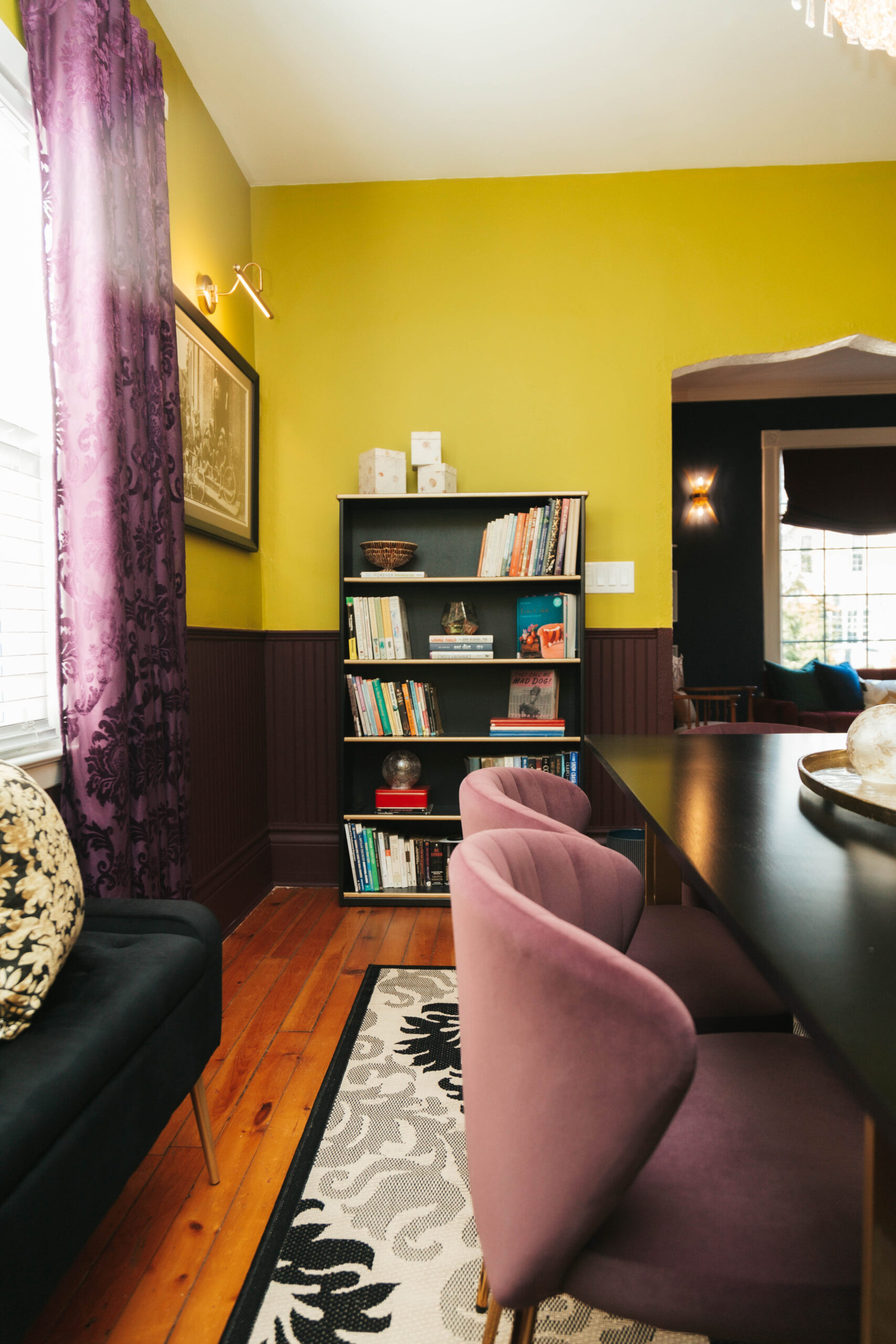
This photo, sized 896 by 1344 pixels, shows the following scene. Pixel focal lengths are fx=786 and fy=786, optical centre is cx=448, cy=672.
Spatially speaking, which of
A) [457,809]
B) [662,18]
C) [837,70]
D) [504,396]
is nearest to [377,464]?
[504,396]

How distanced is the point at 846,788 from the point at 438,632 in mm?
2359

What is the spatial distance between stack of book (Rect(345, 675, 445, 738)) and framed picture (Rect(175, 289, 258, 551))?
0.79m

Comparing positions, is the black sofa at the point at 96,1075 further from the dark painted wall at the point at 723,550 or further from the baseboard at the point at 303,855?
the dark painted wall at the point at 723,550

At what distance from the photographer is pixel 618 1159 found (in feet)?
2.00

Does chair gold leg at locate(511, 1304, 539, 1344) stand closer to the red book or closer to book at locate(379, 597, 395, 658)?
the red book

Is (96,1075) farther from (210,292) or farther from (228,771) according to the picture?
(210,292)

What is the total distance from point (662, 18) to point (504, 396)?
4.56 feet

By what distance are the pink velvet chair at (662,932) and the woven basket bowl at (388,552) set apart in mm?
1933

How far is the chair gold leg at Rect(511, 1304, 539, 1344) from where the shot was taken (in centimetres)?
78

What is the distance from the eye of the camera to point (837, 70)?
2836 mm

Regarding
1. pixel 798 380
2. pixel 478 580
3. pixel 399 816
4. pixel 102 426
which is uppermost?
pixel 798 380

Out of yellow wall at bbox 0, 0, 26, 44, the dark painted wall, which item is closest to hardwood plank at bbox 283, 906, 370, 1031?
yellow wall at bbox 0, 0, 26, 44

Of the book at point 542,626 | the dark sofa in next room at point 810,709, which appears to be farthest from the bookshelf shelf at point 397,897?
the dark sofa in next room at point 810,709

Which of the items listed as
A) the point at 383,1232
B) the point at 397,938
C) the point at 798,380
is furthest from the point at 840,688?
the point at 383,1232
